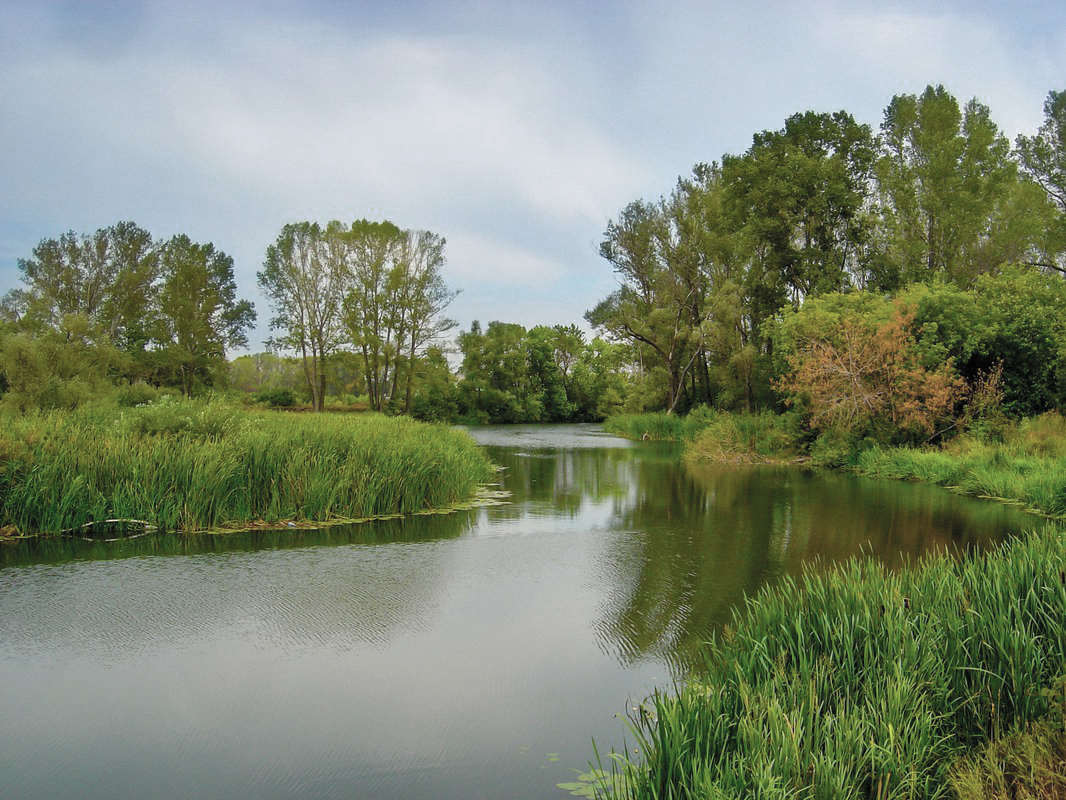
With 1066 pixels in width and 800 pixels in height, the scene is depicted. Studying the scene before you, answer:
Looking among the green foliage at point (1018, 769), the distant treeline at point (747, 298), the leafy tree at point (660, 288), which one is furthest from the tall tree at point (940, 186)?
the green foliage at point (1018, 769)

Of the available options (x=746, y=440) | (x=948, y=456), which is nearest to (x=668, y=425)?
(x=746, y=440)

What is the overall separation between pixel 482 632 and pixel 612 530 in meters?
4.47

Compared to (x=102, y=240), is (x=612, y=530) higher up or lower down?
lower down

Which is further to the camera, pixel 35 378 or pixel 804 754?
pixel 35 378

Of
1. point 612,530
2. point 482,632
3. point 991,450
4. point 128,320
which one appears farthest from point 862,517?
point 128,320

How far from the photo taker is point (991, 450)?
46.0ft

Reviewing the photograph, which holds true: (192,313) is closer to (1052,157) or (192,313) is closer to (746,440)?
(746,440)

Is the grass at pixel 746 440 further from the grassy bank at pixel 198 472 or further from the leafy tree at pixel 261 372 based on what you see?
the leafy tree at pixel 261 372

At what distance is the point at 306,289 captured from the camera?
4038cm

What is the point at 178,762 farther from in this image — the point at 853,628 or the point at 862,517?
the point at 862,517

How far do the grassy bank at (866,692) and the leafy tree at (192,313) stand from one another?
39175 millimetres

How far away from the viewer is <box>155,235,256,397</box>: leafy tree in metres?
39.3

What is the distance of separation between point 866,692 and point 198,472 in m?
8.26

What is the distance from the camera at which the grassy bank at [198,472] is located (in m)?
8.44
